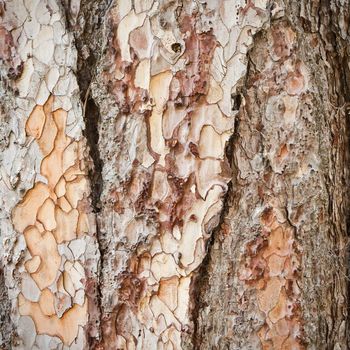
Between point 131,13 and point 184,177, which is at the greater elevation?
point 131,13

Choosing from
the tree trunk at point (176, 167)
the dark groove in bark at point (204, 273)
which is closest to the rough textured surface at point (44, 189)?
the tree trunk at point (176, 167)

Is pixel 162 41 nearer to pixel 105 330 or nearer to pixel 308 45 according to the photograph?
pixel 308 45

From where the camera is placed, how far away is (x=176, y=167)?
1004mm

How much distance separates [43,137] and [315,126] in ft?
1.44

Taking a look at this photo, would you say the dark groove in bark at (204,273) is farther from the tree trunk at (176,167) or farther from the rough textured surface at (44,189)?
the rough textured surface at (44,189)

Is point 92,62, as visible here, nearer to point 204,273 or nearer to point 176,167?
point 176,167

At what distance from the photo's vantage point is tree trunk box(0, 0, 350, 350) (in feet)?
3.26

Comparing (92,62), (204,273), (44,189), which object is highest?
(92,62)

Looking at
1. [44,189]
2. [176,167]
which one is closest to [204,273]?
[176,167]

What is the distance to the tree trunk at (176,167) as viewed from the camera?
995 millimetres

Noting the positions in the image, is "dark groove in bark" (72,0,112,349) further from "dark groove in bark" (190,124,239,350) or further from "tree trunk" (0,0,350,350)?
"dark groove in bark" (190,124,239,350)

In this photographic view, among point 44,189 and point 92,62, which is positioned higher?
point 92,62

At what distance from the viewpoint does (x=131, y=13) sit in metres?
1.01

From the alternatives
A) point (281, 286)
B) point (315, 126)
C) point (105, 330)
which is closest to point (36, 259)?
point (105, 330)
